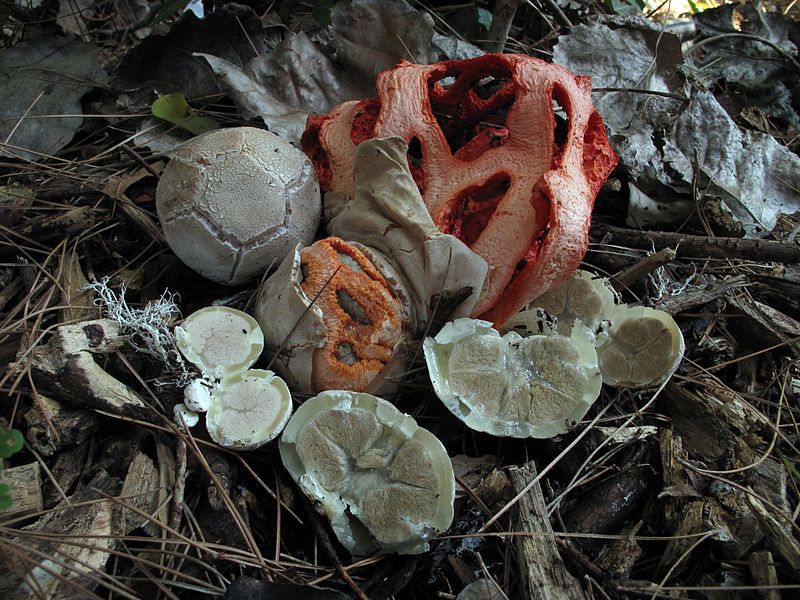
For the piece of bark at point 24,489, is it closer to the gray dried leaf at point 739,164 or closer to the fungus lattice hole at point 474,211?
the fungus lattice hole at point 474,211

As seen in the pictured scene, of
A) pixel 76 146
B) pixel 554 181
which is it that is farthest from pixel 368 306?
pixel 76 146

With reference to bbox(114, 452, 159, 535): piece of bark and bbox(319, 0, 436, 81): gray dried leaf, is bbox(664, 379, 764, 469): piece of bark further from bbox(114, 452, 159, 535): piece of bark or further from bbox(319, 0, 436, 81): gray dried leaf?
bbox(319, 0, 436, 81): gray dried leaf

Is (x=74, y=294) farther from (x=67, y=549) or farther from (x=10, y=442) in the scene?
(x=67, y=549)

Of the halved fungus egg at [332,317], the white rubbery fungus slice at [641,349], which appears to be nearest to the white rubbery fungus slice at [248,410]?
the halved fungus egg at [332,317]

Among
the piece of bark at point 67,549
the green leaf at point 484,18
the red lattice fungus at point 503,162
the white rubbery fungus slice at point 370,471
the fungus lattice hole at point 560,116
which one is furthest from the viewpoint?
the green leaf at point 484,18

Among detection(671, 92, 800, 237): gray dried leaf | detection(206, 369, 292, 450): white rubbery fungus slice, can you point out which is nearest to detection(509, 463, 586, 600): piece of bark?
detection(206, 369, 292, 450): white rubbery fungus slice

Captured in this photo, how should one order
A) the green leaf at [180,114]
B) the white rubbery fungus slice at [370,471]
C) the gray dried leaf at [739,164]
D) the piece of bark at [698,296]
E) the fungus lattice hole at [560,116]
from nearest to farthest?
the white rubbery fungus slice at [370,471], the fungus lattice hole at [560,116], the piece of bark at [698,296], the green leaf at [180,114], the gray dried leaf at [739,164]
